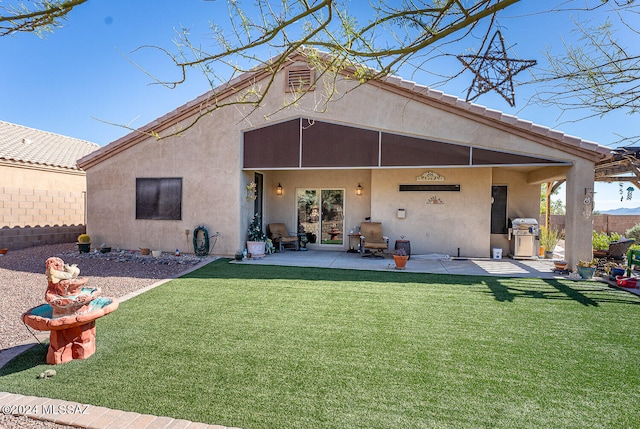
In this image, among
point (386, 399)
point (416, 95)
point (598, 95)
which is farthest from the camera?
point (416, 95)

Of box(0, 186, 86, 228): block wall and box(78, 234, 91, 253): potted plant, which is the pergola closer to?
box(78, 234, 91, 253): potted plant

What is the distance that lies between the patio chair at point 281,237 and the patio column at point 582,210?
7.86 metres

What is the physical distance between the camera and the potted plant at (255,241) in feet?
31.7

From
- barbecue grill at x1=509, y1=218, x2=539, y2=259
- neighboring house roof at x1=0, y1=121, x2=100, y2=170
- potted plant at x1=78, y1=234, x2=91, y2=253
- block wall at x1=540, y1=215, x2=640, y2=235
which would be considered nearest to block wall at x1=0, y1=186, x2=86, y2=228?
neighboring house roof at x1=0, y1=121, x2=100, y2=170

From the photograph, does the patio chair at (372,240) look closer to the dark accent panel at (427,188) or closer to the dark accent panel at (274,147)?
the dark accent panel at (427,188)

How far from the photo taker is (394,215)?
10438 mm

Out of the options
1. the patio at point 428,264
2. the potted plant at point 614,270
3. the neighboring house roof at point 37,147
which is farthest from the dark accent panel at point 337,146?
the neighboring house roof at point 37,147

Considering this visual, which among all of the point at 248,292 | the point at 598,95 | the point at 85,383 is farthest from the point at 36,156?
the point at 598,95

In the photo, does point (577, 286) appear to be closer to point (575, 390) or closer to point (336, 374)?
point (575, 390)

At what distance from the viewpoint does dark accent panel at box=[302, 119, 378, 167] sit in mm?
8922

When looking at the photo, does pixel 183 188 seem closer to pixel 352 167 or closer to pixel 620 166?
pixel 352 167

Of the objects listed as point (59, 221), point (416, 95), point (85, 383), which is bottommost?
point (85, 383)

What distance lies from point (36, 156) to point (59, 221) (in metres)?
2.85

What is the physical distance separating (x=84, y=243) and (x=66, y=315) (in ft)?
27.5
